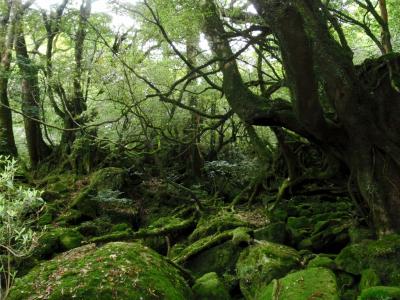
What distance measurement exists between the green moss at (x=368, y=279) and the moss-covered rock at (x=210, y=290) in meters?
1.73

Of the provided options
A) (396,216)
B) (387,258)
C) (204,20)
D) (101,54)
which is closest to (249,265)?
(387,258)

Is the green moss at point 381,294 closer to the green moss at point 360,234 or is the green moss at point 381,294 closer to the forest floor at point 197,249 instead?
the forest floor at point 197,249

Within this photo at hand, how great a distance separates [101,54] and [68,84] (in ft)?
5.69

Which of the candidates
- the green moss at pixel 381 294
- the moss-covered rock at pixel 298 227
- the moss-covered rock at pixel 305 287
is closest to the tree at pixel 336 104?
the moss-covered rock at pixel 298 227

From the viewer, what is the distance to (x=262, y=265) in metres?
5.83

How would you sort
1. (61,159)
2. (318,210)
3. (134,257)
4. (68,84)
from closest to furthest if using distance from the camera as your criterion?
(134,257), (318,210), (68,84), (61,159)

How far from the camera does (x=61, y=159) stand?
14.4 metres

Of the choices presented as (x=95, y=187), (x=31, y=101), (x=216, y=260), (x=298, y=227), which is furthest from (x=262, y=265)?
(x=31, y=101)

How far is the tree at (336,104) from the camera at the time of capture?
16.3 ft

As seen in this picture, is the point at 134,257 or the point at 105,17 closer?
the point at 134,257

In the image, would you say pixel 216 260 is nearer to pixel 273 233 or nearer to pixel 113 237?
pixel 273 233

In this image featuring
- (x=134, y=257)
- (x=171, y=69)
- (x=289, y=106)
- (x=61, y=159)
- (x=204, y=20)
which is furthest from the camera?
(x=61, y=159)

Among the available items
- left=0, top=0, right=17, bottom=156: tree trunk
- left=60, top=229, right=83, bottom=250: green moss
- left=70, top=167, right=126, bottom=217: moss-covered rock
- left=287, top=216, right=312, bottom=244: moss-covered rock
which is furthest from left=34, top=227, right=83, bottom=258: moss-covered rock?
left=0, top=0, right=17, bottom=156: tree trunk

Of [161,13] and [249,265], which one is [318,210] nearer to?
[249,265]
